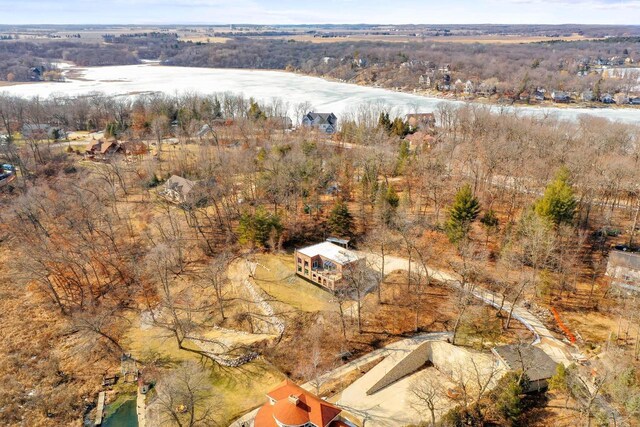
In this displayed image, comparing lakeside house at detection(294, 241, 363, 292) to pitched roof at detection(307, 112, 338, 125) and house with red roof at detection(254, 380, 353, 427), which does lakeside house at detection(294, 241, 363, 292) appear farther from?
pitched roof at detection(307, 112, 338, 125)

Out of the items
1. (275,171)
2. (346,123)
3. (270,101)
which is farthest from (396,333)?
(270,101)

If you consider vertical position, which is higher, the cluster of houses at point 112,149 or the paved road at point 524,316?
the cluster of houses at point 112,149

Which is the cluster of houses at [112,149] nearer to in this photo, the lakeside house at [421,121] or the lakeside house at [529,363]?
the lakeside house at [421,121]

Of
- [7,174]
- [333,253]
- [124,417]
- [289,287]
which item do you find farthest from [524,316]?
[7,174]

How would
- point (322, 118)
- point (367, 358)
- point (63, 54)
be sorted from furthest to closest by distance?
point (63, 54)
point (322, 118)
point (367, 358)

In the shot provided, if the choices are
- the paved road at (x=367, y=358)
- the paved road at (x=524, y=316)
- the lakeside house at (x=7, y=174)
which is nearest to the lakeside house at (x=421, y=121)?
the paved road at (x=524, y=316)

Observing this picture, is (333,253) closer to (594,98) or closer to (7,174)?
(7,174)

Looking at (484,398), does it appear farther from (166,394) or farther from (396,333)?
(166,394)
